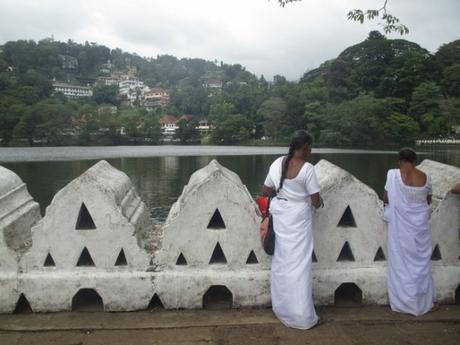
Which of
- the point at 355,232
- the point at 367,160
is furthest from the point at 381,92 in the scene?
the point at 355,232

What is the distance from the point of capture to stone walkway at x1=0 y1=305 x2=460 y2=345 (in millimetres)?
3264

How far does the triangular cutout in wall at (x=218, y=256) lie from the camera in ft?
12.9

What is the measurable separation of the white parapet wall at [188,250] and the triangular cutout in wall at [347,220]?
0.03 metres

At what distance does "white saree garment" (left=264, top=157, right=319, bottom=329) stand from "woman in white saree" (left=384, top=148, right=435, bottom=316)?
2.65 ft

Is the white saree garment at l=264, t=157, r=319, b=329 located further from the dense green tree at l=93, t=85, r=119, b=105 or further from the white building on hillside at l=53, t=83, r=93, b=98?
the white building on hillside at l=53, t=83, r=93, b=98

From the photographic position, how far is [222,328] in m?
3.44

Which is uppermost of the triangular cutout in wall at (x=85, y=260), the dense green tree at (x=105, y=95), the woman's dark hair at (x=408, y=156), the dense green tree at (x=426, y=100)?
the dense green tree at (x=105, y=95)

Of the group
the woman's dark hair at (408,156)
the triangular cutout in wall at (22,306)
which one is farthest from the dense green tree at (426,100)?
the triangular cutout in wall at (22,306)

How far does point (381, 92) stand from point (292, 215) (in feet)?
279

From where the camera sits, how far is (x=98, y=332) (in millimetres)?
3381

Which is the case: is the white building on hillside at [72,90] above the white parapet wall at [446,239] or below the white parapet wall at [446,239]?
above

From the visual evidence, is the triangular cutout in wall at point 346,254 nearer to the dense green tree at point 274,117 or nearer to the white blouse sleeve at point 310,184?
the white blouse sleeve at point 310,184

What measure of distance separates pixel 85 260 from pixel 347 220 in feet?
8.14

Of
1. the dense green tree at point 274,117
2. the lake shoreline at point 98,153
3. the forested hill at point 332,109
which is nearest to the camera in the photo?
the lake shoreline at point 98,153
